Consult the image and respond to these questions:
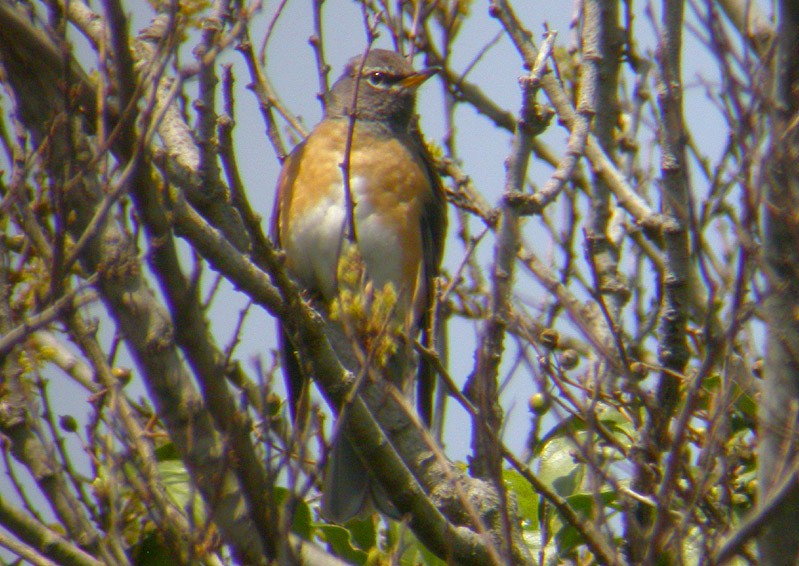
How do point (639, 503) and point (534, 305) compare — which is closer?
point (639, 503)

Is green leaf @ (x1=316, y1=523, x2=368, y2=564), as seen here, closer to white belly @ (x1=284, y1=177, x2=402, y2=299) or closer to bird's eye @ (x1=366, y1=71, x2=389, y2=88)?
white belly @ (x1=284, y1=177, x2=402, y2=299)

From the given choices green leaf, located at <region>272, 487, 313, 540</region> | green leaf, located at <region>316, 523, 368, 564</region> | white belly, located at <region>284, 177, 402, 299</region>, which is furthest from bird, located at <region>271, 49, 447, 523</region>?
green leaf, located at <region>272, 487, 313, 540</region>

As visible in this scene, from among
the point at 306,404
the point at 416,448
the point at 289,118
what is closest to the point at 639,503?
the point at 416,448

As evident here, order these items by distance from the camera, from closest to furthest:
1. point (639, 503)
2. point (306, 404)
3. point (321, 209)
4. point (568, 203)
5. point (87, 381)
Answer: point (639, 503), point (306, 404), point (87, 381), point (568, 203), point (321, 209)

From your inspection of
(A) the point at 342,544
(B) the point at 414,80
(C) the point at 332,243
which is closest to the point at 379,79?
(B) the point at 414,80

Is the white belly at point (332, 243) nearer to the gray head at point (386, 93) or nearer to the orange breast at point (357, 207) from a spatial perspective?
the orange breast at point (357, 207)

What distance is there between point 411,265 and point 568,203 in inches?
46.5

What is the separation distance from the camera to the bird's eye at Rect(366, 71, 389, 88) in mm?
5992

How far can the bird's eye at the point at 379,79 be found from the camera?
5.99 m

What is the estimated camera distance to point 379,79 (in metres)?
6.02

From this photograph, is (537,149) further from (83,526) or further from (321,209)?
(83,526)

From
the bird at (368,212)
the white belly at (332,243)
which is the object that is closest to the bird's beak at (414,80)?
the bird at (368,212)

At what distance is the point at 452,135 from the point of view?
453 cm

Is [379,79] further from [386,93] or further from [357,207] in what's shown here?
[357,207]
